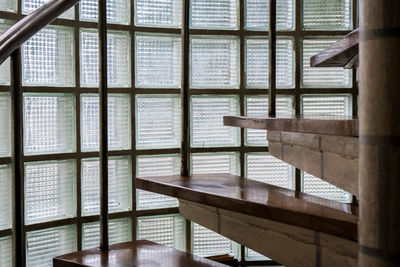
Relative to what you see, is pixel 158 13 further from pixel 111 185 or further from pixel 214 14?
pixel 111 185

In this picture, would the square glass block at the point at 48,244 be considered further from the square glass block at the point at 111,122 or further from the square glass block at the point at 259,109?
the square glass block at the point at 259,109

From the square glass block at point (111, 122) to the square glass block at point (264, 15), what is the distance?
770 millimetres

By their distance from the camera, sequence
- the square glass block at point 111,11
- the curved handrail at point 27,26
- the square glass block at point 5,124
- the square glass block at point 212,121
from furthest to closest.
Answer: the square glass block at point 212,121
the square glass block at point 111,11
the square glass block at point 5,124
the curved handrail at point 27,26

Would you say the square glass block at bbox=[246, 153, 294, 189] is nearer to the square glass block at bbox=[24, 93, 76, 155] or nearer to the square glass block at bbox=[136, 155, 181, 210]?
the square glass block at bbox=[136, 155, 181, 210]

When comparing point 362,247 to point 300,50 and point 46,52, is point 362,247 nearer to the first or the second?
point 46,52

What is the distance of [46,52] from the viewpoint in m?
2.14

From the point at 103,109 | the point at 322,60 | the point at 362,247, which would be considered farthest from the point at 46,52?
the point at 362,247

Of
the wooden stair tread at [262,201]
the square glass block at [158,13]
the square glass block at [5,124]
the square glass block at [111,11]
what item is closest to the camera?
the wooden stair tread at [262,201]

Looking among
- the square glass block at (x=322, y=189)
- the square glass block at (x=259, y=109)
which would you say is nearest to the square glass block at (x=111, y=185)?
A: the square glass block at (x=259, y=109)

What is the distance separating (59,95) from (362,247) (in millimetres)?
1878

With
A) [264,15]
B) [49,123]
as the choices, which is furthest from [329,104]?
[49,123]

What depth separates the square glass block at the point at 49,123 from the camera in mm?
2107

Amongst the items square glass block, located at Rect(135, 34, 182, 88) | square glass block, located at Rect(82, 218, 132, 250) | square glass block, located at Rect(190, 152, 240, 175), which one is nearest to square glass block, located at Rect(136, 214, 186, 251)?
square glass block, located at Rect(82, 218, 132, 250)

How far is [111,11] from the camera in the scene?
2.27 m
